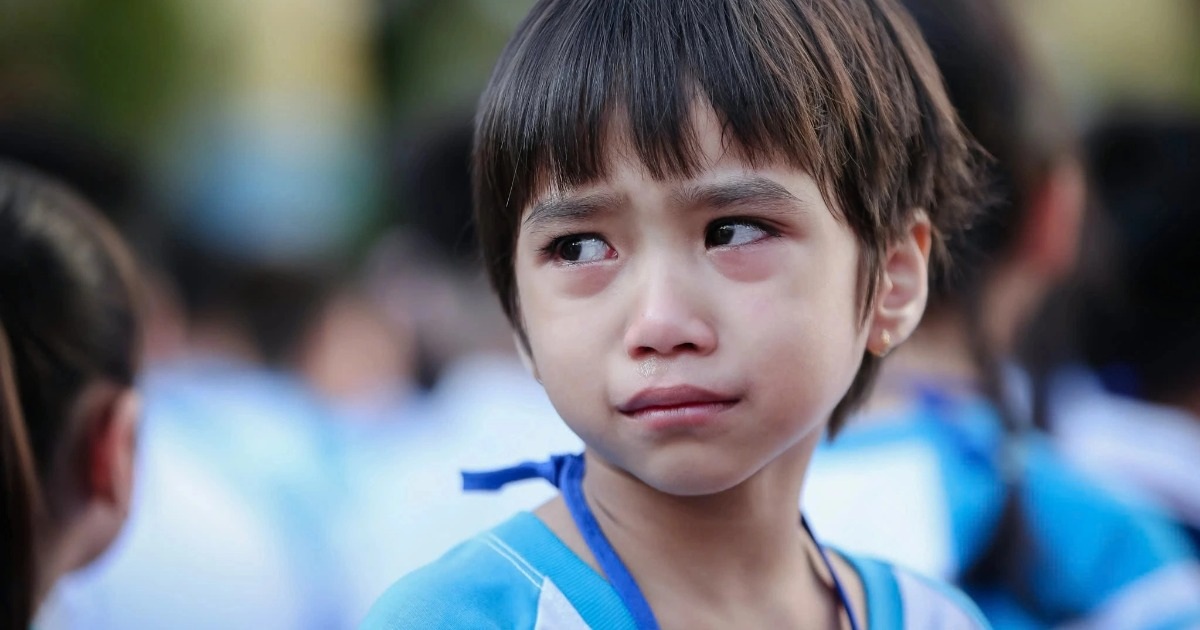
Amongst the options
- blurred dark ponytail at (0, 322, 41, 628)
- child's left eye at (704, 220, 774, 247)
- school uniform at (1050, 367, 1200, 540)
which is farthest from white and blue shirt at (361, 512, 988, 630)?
school uniform at (1050, 367, 1200, 540)

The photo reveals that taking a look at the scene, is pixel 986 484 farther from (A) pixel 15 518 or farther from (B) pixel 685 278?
(A) pixel 15 518

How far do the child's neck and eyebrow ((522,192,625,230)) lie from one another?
28 cm

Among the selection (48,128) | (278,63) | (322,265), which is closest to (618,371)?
(48,128)

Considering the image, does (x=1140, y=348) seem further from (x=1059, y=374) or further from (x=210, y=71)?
(x=210, y=71)

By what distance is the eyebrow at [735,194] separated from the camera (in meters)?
1.16

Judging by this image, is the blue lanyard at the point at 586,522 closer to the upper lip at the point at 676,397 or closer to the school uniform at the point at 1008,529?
the upper lip at the point at 676,397

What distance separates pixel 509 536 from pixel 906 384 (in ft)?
4.08

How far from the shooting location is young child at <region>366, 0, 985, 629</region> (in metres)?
1.15

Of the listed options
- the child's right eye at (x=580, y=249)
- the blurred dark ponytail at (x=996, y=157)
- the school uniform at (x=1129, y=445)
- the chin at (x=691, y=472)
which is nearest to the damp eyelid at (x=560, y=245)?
the child's right eye at (x=580, y=249)

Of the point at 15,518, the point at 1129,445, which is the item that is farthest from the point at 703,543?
the point at 1129,445

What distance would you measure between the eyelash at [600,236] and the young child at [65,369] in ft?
2.84

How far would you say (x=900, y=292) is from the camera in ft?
4.58

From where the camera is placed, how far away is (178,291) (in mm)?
3783

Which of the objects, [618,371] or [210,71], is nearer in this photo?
[618,371]
